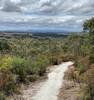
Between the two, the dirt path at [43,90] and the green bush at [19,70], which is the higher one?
the green bush at [19,70]

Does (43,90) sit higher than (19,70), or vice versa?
(19,70)

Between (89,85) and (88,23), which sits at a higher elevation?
(88,23)

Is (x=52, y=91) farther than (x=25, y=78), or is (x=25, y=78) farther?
(x=25, y=78)

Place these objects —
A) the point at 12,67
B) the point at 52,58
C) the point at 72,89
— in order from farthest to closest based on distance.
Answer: the point at 52,58, the point at 12,67, the point at 72,89

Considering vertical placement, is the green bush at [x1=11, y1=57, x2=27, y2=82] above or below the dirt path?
above

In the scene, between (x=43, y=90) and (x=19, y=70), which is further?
(x=19, y=70)

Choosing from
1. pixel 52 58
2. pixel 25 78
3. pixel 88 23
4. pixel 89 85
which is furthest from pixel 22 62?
pixel 88 23

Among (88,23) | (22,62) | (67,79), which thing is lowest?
(67,79)

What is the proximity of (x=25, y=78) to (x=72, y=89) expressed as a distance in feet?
11.9

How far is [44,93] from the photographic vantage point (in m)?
16.8

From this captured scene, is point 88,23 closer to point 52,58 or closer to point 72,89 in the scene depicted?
point 52,58

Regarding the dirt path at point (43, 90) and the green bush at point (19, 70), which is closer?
the dirt path at point (43, 90)

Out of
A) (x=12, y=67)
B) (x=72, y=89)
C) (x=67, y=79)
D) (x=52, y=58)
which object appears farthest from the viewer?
(x=52, y=58)

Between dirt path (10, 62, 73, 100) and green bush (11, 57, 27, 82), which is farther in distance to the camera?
green bush (11, 57, 27, 82)
